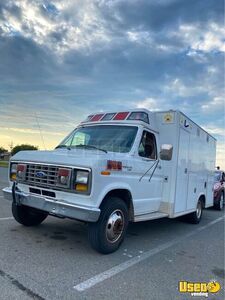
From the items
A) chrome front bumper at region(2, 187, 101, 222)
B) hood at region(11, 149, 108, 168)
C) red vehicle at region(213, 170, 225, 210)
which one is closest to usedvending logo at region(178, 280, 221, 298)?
chrome front bumper at region(2, 187, 101, 222)

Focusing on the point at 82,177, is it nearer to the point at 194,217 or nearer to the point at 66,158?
the point at 66,158

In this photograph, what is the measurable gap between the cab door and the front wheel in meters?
0.59

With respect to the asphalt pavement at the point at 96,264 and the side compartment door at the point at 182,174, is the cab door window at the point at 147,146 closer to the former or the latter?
the side compartment door at the point at 182,174

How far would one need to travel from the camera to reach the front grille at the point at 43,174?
4.89 meters

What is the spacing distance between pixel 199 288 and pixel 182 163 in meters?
3.52

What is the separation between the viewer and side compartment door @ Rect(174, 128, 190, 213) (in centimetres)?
702

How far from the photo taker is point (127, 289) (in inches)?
148

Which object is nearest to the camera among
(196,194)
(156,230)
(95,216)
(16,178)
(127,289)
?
(127,289)

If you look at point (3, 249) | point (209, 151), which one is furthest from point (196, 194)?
point (3, 249)

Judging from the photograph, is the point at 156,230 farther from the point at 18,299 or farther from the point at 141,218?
the point at 18,299

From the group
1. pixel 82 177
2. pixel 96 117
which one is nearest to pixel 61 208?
pixel 82 177

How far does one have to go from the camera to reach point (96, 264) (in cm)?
453

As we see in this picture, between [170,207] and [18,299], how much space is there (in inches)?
165

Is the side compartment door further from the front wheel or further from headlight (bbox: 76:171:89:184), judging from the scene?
headlight (bbox: 76:171:89:184)
